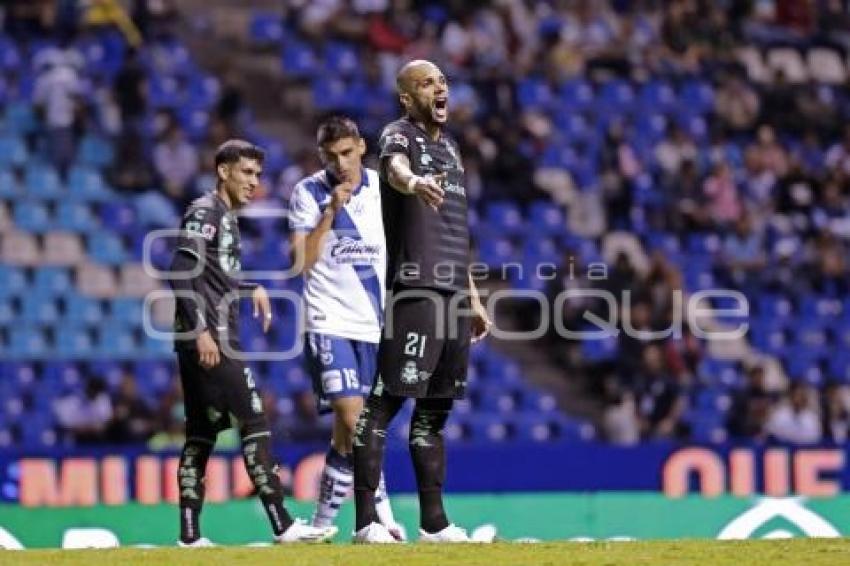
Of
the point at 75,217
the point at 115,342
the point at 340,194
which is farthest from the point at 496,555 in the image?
the point at 75,217

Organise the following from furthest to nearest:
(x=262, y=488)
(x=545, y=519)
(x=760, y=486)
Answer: (x=760, y=486) < (x=545, y=519) < (x=262, y=488)

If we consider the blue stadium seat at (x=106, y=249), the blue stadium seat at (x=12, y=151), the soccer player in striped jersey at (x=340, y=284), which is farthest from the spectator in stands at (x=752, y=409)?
the soccer player in striped jersey at (x=340, y=284)

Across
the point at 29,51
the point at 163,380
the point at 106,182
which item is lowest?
the point at 163,380

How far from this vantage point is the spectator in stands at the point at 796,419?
18.2 metres

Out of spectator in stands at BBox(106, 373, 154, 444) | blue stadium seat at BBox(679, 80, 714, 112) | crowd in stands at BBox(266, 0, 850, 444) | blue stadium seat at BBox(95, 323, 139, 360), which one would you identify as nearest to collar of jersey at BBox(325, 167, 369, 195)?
spectator in stands at BBox(106, 373, 154, 444)

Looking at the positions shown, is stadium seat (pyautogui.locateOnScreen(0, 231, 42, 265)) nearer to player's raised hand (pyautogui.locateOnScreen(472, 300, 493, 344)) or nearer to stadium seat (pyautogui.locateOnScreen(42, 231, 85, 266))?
stadium seat (pyautogui.locateOnScreen(42, 231, 85, 266))

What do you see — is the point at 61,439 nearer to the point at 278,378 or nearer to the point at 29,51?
the point at 278,378

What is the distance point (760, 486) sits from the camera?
15359 mm

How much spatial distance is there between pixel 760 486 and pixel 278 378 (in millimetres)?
4968

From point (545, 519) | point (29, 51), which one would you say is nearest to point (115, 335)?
point (29, 51)

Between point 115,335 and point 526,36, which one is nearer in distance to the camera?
point 115,335

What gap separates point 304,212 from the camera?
33.4ft

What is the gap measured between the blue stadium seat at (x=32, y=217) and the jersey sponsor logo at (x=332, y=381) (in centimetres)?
925

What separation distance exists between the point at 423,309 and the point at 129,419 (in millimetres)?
8683
